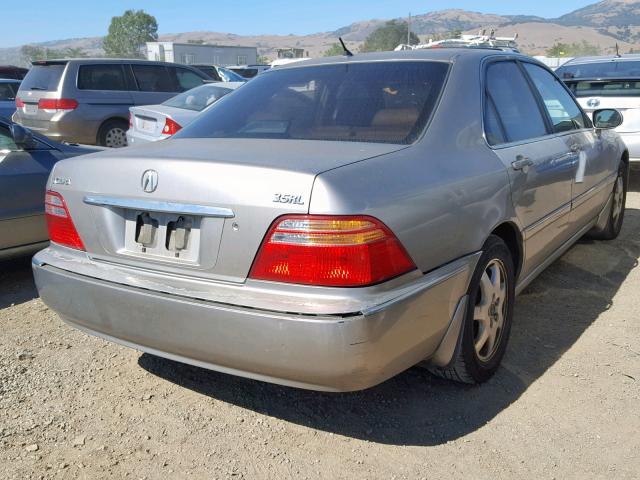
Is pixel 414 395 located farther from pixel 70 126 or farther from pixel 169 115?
pixel 70 126

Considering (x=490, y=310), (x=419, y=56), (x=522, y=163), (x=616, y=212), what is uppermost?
(x=419, y=56)

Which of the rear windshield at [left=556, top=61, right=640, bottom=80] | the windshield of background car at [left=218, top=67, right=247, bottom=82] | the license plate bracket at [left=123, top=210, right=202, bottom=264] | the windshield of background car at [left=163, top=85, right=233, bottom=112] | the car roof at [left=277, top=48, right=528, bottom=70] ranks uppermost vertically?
the car roof at [left=277, top=48, right=528, bottom=70]

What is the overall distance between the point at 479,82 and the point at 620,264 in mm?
2578

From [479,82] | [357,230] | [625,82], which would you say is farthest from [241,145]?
[625,82]

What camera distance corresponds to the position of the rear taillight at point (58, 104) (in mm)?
9906

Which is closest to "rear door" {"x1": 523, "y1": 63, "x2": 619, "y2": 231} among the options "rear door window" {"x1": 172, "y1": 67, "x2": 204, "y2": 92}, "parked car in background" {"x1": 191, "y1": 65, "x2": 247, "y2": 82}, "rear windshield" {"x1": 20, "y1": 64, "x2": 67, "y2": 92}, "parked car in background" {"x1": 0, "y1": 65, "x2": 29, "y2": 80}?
"rear windshield" {"x1": 20, "y1": 64, "x2": 67, "y2": 92}

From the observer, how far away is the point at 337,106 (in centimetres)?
296

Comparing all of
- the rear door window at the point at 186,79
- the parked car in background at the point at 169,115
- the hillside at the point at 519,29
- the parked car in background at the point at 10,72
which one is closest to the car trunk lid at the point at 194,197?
the parked car in background at the point at 169,115

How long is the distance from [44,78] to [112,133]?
1.36m

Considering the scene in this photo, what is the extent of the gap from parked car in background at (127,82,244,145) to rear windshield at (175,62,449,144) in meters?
4.22

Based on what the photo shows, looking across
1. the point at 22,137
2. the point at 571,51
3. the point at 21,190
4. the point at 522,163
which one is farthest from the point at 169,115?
the point at 571,51

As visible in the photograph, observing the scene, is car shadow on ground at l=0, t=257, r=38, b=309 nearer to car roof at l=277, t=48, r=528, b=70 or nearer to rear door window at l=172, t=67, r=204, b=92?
car roof at l=277, t=48, r=528, b=70

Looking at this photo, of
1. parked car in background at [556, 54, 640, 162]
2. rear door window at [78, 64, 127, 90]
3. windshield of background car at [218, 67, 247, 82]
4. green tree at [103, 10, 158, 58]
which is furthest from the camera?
green tree at [103, 10, 158, 58]

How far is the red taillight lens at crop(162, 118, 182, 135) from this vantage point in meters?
7.66
